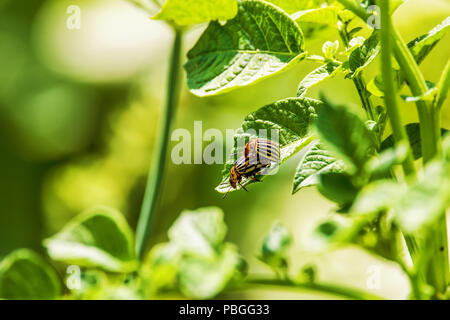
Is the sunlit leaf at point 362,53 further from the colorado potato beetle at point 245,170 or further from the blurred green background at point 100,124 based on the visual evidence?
the blurred green background at point 100,124

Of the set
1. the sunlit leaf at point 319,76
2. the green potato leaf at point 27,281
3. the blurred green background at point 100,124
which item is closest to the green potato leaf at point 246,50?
the sunlit leaf at point 319,76

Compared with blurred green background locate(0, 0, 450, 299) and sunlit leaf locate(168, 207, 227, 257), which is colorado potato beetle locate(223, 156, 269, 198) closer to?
sunlit leaf locate(168, 207, 227, 257)

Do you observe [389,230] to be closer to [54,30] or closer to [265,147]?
[265,147]

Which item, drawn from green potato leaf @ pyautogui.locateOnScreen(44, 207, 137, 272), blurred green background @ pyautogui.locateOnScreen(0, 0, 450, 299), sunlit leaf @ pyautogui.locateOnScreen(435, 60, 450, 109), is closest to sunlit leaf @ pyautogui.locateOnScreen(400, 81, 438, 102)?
sunlit leaf @ pyautogui.locateOnScreen(435, 60, 450, 109)

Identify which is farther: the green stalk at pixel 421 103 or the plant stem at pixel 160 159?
the plant stem at pixel 160 159

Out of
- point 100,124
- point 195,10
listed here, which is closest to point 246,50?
point 195,10

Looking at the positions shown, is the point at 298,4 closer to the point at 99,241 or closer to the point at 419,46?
the point at 419,46

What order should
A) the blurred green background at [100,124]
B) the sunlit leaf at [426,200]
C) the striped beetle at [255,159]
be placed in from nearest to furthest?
1. the sunlit leaf at [426,200]
2. the striped beetle at [255,159]
3. the blurred green background at [100,124]
